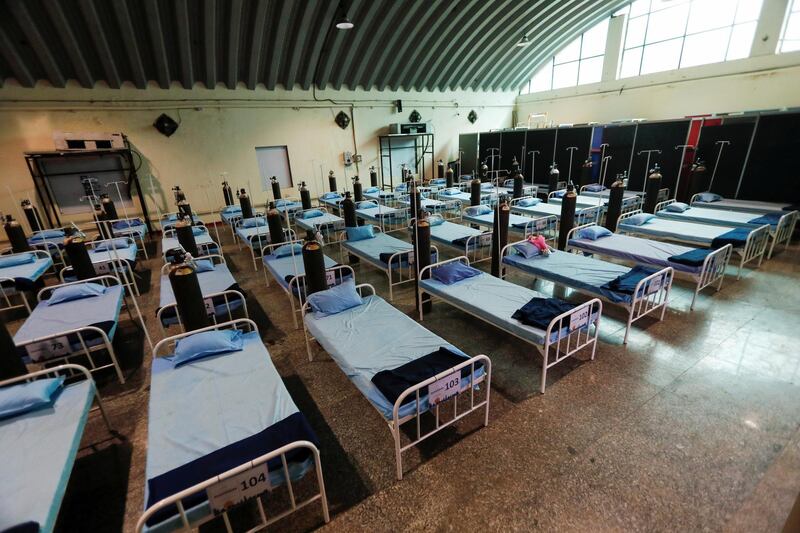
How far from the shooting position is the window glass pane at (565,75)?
1398 centimetres

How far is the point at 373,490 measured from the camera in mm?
2535

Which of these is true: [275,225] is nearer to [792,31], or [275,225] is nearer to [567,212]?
[567,212]

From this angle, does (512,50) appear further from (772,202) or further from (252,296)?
(252,296)

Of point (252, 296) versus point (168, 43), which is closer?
point (252, 296)

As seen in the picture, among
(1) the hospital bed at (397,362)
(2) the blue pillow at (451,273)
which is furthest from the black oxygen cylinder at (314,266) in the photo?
(2) the blue pillow at (451,273)

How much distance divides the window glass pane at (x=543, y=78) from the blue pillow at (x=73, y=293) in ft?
54.4

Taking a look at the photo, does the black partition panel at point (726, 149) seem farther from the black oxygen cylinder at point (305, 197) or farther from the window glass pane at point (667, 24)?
the black oxygen cylinder at point (305, 197)

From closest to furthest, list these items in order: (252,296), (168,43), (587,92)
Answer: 1. (252,296)
2. (168,43)
3. (587,92)

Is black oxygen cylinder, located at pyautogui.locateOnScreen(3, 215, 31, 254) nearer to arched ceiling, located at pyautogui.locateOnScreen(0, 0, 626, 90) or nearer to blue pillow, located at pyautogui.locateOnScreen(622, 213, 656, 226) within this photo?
arched ceiling, located at pyautogui.locateOnScreen(0, 0, 626, 90)

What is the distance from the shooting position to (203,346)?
3.17m

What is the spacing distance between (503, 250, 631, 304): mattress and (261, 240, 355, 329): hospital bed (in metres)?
2.49

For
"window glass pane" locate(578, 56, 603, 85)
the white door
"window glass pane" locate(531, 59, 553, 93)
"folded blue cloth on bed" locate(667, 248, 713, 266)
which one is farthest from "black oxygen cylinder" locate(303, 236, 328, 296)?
"window glass pane" locate(531, 59, 553, 93)

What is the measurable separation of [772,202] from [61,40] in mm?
16151

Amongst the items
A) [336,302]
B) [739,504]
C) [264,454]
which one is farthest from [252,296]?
[739,504]
